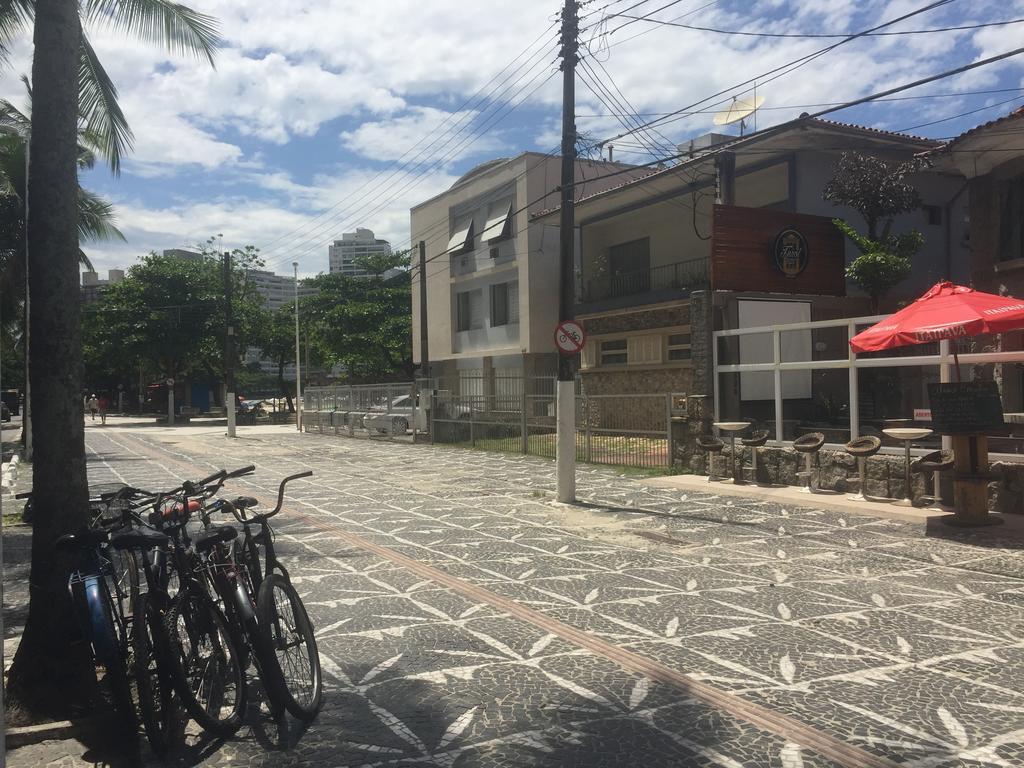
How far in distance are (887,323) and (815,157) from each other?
439 inches

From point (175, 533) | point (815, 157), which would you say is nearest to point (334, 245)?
point (815, 157)

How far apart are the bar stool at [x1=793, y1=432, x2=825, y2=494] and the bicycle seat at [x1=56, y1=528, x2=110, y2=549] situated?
10358mm

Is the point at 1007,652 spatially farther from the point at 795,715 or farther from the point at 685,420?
the point at 685,420

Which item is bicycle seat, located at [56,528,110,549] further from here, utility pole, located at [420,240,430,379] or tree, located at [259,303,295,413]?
tree, located at [259,303,295,413]

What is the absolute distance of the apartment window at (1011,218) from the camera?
14266 mm

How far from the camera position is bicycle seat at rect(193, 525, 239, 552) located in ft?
13.5

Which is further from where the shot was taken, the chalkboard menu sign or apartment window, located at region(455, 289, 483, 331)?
apartment window, located at region(455, 289, 483, 331)

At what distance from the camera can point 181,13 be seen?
844 centimetres

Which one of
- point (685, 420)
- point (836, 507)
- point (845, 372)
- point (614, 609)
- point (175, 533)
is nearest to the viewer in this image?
point (175, 533)

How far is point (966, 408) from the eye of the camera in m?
9.41

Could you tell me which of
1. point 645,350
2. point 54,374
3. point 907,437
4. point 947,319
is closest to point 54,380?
point 54,374

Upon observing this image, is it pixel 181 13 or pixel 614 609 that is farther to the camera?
pixel 181 13

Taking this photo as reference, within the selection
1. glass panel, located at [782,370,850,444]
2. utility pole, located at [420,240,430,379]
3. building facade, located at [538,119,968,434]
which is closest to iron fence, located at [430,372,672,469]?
building facade, located at [538,119,968,434]

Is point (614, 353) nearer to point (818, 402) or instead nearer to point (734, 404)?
point (818, 402)
